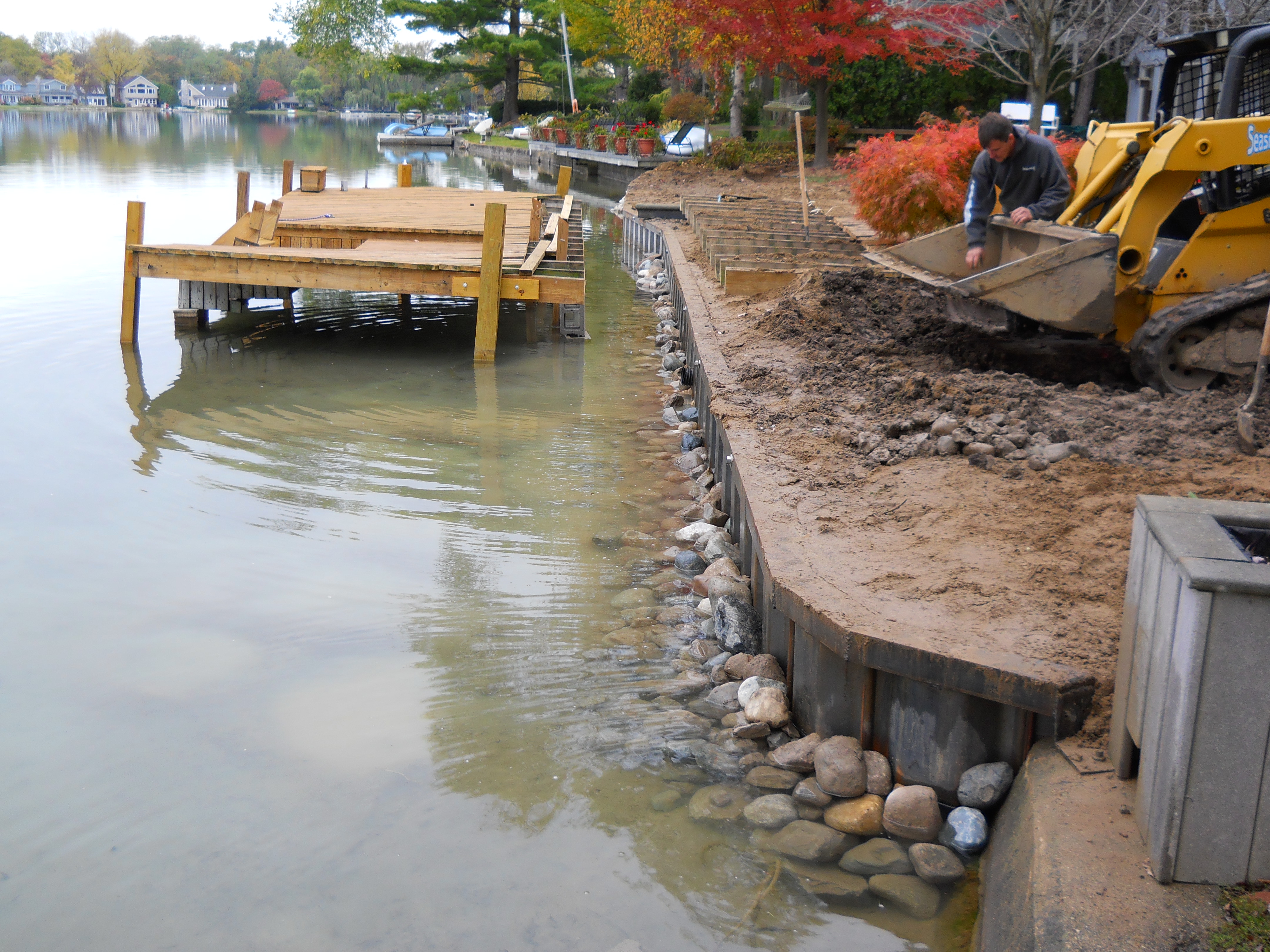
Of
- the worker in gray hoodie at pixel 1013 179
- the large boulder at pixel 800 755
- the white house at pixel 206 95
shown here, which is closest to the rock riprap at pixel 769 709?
the large boulder at pixel 800 755

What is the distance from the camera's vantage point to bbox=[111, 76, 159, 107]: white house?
148m

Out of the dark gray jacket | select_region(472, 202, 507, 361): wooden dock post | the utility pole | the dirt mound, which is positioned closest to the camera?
the dirt mound

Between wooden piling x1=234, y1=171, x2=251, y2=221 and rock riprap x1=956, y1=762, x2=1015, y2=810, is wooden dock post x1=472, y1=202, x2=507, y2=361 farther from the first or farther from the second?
rock riprap x1=956, y1=762, x2=1015, y2=810

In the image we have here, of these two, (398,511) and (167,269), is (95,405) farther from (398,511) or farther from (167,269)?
(398,511)

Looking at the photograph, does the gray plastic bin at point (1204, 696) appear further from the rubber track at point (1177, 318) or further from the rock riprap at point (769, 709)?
the rubber track at point (1177, 318)

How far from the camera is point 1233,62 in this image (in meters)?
6.33

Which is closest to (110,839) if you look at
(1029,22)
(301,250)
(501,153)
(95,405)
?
(95,405)

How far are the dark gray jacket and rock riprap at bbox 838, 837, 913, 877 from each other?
534 centimetres

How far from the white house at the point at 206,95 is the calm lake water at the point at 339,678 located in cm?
15877

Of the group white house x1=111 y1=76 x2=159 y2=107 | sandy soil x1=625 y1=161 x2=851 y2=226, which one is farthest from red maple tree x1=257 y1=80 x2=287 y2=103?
sandy soil x1=625 y1=161 x2=851 y2=226

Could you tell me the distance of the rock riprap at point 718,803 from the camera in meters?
3.53

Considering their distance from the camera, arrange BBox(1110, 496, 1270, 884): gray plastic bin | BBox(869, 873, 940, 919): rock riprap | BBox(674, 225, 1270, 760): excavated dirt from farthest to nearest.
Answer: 1. BBox(674, 225, 1270, 760): excavated dirt
2. BBox(869, 873, 940, 919): rock riprap
3. BBox(1110, 496, 1270, 884): gray plastic bin

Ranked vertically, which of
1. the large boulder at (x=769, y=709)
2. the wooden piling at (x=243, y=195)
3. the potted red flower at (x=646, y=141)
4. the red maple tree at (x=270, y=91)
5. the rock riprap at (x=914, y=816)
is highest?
the red maple tree at (x=270, y=91)

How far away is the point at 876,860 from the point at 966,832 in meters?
0.30
